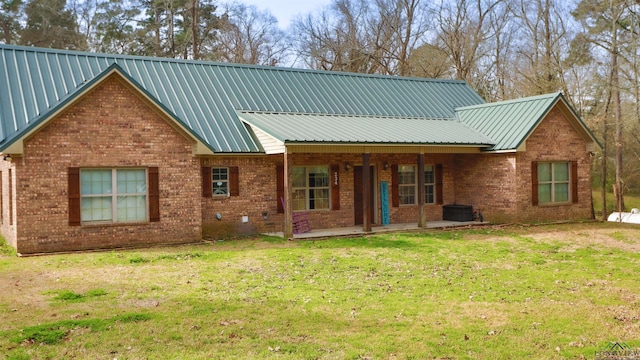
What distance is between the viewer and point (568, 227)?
19359 mm

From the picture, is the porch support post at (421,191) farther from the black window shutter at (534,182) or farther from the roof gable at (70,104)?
the roof gable at (70,104)

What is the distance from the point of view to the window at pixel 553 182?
20.6 meters

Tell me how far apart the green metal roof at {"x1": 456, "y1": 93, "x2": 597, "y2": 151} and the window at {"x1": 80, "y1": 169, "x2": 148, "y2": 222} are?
1120cm

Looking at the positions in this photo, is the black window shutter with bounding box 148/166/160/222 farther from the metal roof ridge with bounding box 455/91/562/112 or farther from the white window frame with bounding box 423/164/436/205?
the metal roof ridge with bounding box 455/91/562/112

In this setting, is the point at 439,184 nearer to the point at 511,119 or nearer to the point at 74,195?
the point at 511,119

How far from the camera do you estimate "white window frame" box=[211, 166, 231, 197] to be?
1711 centimetres

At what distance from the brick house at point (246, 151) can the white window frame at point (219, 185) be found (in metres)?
0.03

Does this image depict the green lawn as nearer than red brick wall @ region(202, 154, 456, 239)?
No

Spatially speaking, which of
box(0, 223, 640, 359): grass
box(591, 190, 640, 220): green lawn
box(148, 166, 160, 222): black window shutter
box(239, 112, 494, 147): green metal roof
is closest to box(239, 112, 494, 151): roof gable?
box(239, 112, 494, 147): green metal roof

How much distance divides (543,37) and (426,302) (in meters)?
26.0

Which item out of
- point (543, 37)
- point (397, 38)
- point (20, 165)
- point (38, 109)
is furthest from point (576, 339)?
point (397, 38)

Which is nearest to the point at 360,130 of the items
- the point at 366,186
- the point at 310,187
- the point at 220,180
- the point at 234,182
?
the point at 366,186

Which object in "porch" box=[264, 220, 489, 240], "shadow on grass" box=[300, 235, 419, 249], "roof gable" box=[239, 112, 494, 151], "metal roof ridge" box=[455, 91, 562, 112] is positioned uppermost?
"metal roof ridge" box=[455, 91, 562, 112]

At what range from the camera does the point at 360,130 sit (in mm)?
18375
